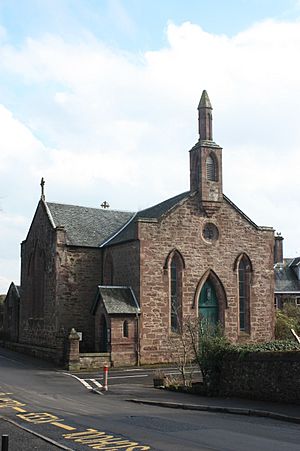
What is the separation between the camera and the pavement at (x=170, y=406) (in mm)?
11477


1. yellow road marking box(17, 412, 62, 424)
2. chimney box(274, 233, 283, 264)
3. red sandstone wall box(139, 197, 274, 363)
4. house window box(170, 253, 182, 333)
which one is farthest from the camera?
chimney box(274, 233, 283, 264)

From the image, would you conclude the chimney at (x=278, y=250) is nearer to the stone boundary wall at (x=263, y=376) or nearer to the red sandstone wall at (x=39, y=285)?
the red sandstone wall at (x=39, y=285)

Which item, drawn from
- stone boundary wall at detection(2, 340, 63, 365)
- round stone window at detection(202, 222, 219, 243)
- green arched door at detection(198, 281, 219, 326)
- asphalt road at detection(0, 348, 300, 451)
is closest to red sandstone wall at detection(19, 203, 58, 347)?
stone boundary wall at detection(2, 340, 63, 365)

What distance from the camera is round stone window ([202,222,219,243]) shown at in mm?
35000

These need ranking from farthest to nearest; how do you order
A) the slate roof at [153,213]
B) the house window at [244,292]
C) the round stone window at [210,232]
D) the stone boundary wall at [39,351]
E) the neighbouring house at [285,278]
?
the neighbouring house at [285,278]
the house window at [244,292]
the round stone window at [210,232]
the slate roof at [153,213]
the stone boundary wall at [39,351]

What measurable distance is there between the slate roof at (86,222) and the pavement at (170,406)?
15377 mm

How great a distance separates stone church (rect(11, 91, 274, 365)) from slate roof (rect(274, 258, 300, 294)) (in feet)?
82.1

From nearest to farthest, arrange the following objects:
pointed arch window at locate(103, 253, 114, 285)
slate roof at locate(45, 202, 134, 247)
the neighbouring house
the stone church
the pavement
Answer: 1. the pavement
2. the stone church
3. pointed arch window at locate(103, 253, 114, 285)
4. slate roof at locate(45, 202, 134, 247)
5. the neighbouring house

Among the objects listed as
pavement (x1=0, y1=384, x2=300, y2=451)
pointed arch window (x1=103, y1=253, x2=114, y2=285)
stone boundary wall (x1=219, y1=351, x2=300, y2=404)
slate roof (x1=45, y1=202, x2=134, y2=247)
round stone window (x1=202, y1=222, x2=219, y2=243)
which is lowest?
pavement (x1=0, y1=384, x2=300, y2=451)

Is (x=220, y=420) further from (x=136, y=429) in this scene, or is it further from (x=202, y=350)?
(x=202, y=350)

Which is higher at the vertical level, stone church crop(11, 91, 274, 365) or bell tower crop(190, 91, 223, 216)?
bell tower crop(190, 91, 223, 216)

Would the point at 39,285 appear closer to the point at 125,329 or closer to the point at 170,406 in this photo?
the point at 125,329

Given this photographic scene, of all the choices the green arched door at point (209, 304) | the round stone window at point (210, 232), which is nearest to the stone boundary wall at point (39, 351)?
the green arched door at point (209, 304)

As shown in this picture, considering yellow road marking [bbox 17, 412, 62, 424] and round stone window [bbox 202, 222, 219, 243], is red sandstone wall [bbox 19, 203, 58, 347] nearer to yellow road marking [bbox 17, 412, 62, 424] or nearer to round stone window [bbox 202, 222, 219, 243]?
round stone window [bbox 202, 222, 219, 243]
